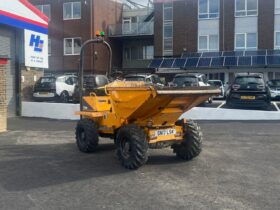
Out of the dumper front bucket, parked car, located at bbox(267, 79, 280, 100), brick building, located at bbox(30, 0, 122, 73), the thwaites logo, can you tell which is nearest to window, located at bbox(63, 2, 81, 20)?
brick building, located at bbox(30, 0, 122, 73)

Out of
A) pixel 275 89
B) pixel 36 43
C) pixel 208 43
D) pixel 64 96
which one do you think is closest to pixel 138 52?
pixel 208 43

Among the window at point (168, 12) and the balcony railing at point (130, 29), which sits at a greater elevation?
the window at point (168, 12)

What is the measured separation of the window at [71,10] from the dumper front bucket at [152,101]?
100ft

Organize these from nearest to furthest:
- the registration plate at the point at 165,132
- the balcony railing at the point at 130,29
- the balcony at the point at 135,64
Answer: the registration plate at the point at 165,132
the balcony railing at the point at 130,29
the balcony at the point at 135,64

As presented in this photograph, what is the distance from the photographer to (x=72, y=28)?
37.7m

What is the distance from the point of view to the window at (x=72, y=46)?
124 feet

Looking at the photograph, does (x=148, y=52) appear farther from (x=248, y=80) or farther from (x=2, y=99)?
(x=2, y=99)

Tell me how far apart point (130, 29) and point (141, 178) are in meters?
33.5

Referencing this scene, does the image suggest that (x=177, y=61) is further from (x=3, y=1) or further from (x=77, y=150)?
(x=77, y=150)

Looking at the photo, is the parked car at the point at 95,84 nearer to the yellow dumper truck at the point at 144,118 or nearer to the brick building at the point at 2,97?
the yellow dumper truck at the point at 144,118

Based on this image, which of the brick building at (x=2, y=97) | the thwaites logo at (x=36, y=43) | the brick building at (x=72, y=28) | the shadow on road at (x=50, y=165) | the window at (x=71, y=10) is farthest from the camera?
the window at (x=71, y=10)

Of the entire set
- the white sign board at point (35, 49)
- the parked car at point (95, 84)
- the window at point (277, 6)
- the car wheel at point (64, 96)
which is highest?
the window at point (277, 6)

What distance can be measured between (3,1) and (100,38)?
1083cm

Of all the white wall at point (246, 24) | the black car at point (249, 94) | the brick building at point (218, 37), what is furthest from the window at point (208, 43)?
the black car at point (249, 94)
